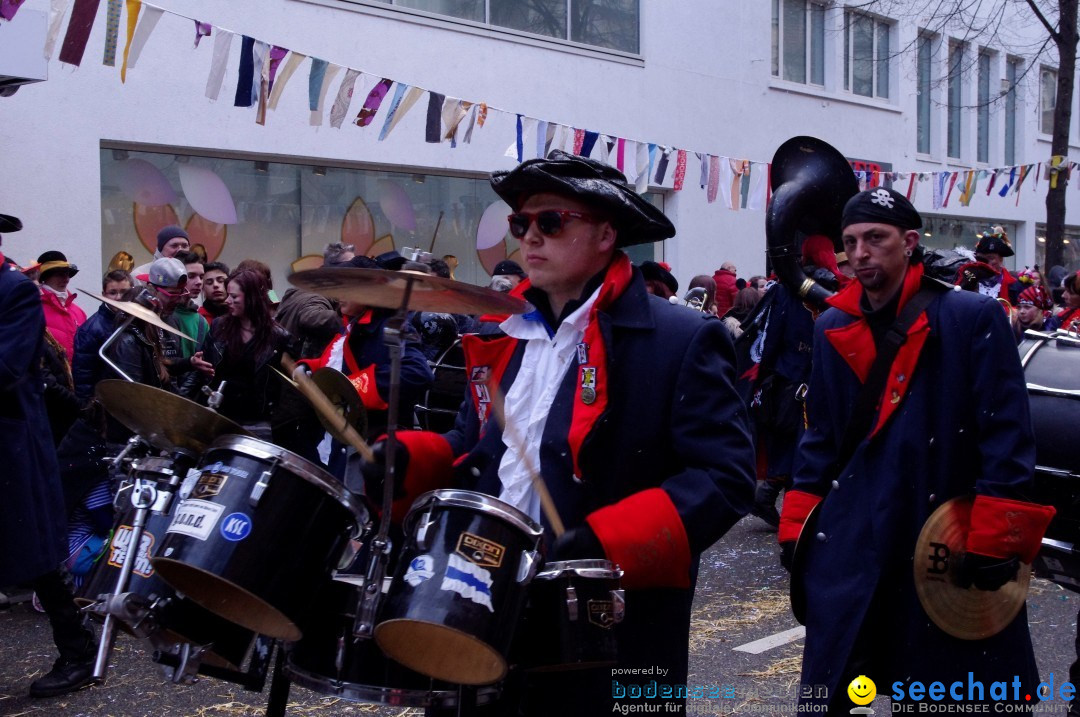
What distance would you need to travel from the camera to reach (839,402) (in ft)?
12.1

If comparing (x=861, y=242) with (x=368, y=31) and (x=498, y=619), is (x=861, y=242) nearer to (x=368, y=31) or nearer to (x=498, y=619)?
(x=498, y=619)

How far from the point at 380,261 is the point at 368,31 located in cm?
822

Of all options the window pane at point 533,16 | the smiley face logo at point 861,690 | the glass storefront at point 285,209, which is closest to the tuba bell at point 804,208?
the smiley face logo at point 861,690

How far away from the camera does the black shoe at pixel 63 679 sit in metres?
5.03

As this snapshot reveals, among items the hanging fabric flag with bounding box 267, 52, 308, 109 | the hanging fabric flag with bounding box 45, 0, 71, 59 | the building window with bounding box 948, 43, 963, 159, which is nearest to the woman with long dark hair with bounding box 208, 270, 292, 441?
the hanging fabric flag with bounding box 45, 0, 71, 59

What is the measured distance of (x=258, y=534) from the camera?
2.56 m

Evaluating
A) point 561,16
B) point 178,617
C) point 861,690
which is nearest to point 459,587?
point 178,617

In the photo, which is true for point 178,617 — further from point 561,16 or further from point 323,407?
point 561,16

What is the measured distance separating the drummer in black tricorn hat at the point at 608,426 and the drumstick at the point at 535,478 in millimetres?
14

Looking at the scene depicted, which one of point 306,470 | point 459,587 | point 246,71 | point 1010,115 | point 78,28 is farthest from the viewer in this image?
point 1010,115

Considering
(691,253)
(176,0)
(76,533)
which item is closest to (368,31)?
(176,0)

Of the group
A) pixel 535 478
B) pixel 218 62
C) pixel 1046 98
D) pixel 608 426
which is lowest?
pixel 535 478

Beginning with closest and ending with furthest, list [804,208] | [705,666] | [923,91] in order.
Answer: [705,666], [804,208], [923,91]

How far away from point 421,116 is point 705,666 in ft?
31.3
